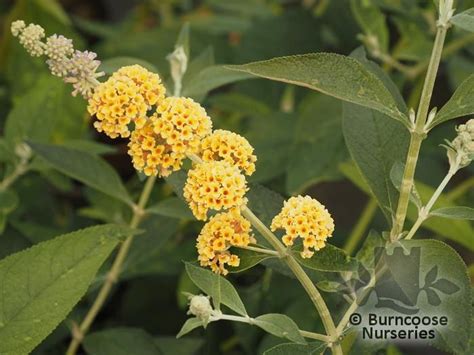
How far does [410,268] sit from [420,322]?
0.07 m

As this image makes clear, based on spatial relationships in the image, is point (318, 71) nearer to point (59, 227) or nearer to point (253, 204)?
point (253, 204)

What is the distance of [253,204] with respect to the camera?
2.24 ft

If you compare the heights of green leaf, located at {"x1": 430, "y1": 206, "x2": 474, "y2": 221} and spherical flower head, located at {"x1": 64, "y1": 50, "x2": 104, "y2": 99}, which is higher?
green leaf, located at {"x1": 430, "y1": 206, "x2": 474, "y2": 221}

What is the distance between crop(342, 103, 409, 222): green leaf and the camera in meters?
0.67

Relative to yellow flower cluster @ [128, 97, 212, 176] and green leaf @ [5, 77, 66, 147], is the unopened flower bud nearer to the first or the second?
yellow flower cluster @ [128, 97, 212, 176]

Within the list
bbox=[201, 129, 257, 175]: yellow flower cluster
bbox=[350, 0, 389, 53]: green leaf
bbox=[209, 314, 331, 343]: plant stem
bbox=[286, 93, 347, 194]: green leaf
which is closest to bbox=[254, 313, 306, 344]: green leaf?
bbox=[209, 314, 331, 343]: plant stem

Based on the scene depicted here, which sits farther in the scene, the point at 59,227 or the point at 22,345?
the point at 59,227

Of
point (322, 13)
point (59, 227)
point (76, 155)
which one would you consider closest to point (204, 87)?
point (76, 155)

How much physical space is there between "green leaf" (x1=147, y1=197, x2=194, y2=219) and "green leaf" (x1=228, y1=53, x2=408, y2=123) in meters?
0.28

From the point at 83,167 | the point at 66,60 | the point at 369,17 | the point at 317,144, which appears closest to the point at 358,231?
the point at 317,144

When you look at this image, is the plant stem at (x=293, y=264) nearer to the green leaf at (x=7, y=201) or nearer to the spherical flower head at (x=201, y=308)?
the spherical flower head at (x=201, y=308)

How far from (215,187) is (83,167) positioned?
341 mm

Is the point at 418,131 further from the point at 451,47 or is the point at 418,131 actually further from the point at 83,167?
the point at 451,47

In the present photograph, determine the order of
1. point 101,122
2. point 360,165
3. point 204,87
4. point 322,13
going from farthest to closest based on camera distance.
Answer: point 322,13, point 204,87, point 360,165, point 101,122
